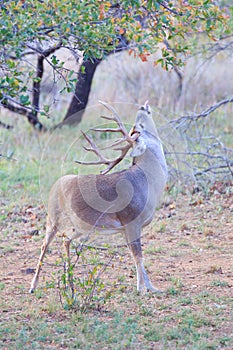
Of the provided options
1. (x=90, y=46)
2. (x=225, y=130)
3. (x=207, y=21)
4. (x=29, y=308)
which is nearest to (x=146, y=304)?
(x=29, y=308)

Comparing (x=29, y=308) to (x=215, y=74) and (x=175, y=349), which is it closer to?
(x=175, y=349)

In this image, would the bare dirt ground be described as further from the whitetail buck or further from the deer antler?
the deer antler

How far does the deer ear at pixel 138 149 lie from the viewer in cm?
652

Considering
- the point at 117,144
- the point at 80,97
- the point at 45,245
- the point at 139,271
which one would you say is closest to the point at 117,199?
the point at 117,144

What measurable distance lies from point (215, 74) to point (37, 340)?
12884mm

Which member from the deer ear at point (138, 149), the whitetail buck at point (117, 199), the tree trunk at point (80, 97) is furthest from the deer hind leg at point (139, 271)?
the tree trunk at point (80, 97)

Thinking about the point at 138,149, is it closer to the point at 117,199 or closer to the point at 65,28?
the point at 117,199

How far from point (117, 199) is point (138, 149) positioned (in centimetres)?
56

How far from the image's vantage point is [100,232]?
6371 mm

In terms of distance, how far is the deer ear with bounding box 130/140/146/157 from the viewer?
6515 millimetres

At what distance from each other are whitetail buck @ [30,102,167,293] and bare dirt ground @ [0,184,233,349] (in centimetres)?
36

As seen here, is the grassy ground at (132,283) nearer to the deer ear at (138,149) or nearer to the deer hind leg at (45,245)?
the deer hind leg at (45,245)

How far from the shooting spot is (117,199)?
20.7 feet

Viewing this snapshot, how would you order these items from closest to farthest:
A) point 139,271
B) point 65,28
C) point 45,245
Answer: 1. point 65,28
2. point 139,271
3. point 45,245
